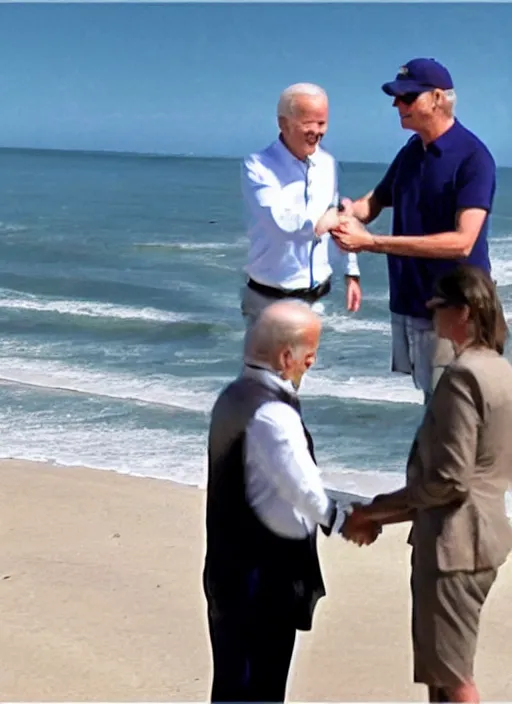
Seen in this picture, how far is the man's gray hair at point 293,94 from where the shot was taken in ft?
12.3

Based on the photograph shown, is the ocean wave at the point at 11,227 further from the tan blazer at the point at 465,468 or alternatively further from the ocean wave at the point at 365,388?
the tan blazer at the point at 465,468

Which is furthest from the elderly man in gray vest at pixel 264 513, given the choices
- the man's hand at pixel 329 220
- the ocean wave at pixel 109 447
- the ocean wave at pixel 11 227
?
the ocean wave at pixel 11 227

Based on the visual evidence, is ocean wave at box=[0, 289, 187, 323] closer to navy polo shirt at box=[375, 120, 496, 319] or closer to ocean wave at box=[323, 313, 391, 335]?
ocean wave at box=[323, 313, 391, 335]

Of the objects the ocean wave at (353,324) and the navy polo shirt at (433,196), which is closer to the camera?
the navy polo shirt at (433,196)

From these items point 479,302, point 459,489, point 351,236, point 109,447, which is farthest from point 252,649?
point 109,447

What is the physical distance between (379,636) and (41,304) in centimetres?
1358

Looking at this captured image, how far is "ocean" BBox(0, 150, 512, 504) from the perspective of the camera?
27.0 ft

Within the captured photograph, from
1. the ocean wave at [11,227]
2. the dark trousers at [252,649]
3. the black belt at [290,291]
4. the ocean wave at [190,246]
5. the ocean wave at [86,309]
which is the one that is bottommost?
the ocean wave at [11,227]

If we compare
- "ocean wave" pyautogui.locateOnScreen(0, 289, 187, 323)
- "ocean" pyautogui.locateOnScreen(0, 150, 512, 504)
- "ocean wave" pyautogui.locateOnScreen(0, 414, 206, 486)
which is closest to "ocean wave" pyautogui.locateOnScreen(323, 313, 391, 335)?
"ocean" pyautogui.locateOnScreen(0, 150, 512, 504)

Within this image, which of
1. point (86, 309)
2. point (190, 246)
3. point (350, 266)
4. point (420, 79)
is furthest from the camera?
point (190, 246)

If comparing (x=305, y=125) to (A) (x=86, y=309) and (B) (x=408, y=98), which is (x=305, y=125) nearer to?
(B) (x=408, y=98)

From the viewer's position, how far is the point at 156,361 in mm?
12672

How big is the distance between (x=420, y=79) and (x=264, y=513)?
146 cm

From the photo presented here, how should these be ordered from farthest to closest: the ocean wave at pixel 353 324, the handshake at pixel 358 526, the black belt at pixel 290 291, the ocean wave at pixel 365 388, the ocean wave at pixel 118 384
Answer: the ocean wave at pixel 353 324
the ocean wave at pixel 365 388
the ocean wave at pixel 118 384
the black belt at pixel 290 291
the handshake at pixel 358 526
